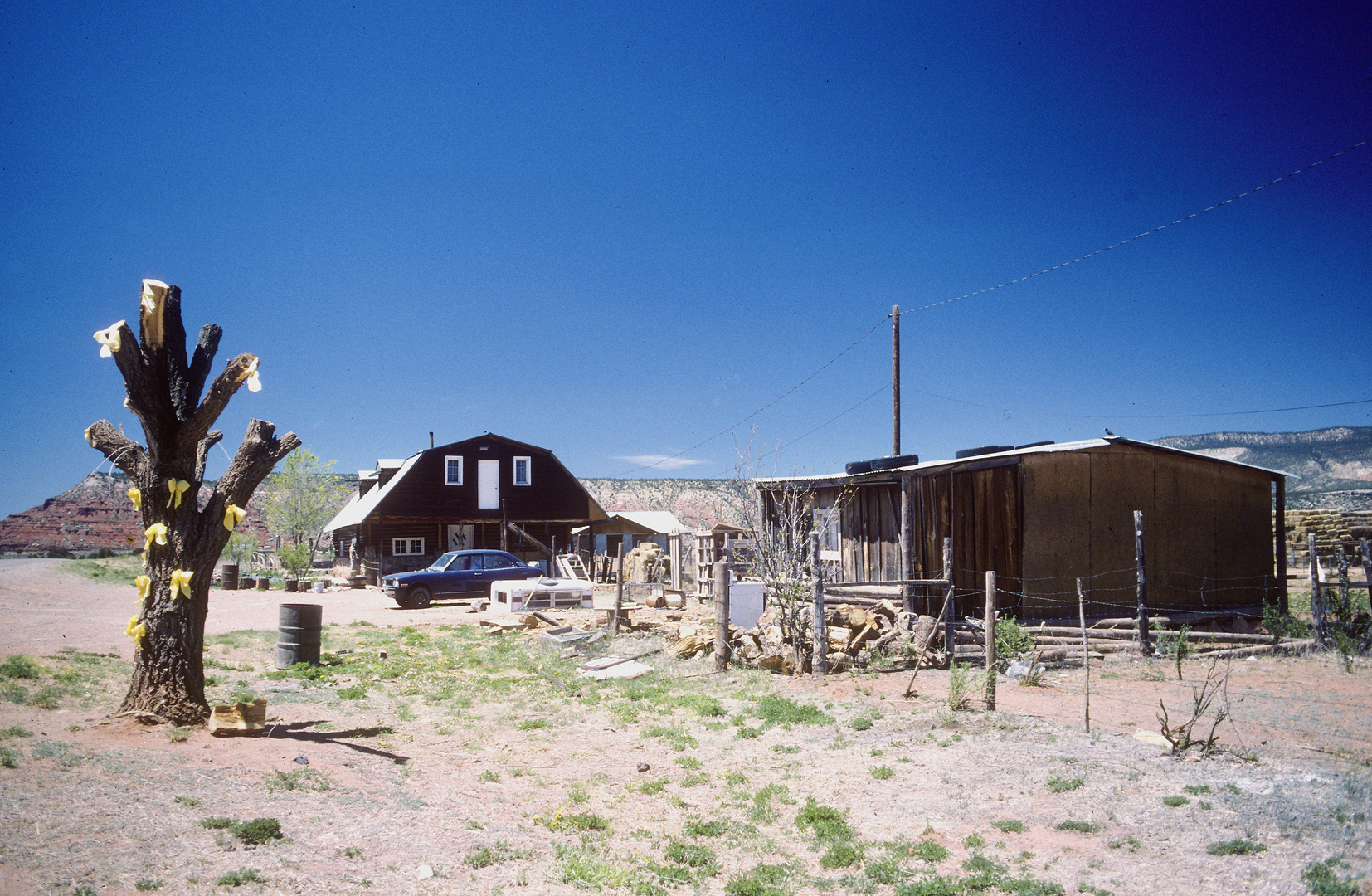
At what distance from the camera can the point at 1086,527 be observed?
48.5ft

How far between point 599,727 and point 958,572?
8591 millimetres

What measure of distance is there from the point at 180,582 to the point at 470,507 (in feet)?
91.1

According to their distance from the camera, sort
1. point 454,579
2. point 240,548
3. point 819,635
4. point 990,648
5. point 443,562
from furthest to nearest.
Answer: point 240,548 → point 443,562 → point 454,579 → point 819,635 → point 990,648

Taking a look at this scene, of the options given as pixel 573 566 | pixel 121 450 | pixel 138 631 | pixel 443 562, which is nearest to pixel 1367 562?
pixel 138 631

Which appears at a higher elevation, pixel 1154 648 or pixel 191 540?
pixel 191 540

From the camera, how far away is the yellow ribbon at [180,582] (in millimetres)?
7840

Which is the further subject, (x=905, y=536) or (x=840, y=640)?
(x=905, y=536)

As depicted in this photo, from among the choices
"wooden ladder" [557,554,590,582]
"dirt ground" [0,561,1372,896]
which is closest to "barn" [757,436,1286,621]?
"dirt ground" [0,561,1372,896]

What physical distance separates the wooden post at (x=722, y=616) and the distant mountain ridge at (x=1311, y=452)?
2355 inches

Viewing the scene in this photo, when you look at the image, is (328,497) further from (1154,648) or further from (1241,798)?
(1241,798)

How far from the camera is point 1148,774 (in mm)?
6582

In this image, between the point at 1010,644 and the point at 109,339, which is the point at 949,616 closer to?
the point at 1010,644

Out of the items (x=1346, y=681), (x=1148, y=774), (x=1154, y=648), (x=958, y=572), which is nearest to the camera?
(x=1148, y=774)

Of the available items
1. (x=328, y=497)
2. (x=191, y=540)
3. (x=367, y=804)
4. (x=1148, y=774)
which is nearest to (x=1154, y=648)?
(x=1148, y=774)
